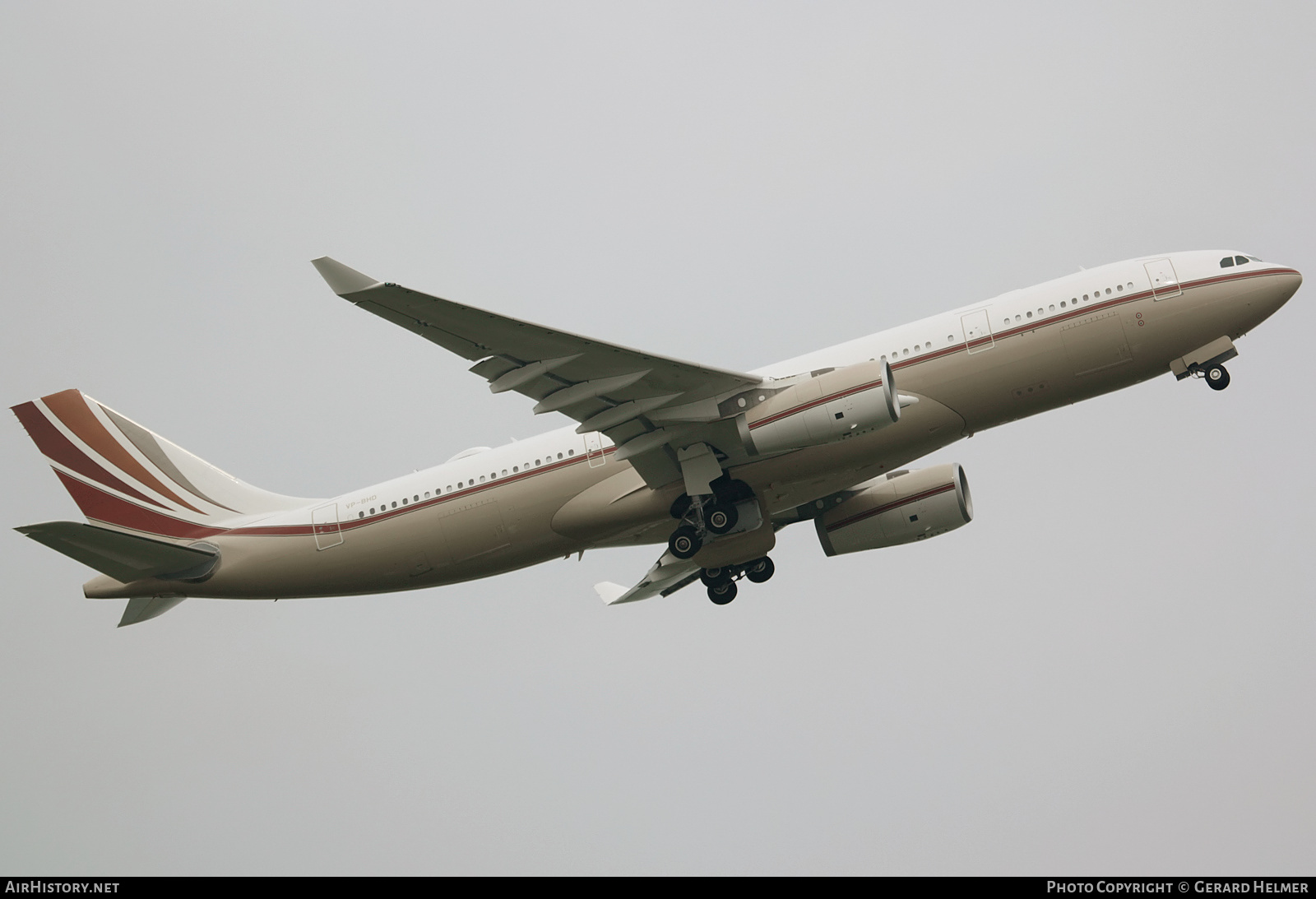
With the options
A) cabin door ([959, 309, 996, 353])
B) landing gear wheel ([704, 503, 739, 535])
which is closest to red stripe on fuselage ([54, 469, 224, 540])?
landing gear wheel ([704, 503, 739, 535])

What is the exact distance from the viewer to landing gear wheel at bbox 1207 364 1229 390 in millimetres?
29266

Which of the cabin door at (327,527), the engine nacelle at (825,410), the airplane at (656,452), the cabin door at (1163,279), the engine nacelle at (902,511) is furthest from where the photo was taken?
the engine nacelle at (902,511)

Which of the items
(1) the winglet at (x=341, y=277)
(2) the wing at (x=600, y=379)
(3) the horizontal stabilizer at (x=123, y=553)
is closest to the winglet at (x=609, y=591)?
(2) the wing at (x=600, y=379)

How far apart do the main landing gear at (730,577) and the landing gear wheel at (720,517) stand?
4.19 m

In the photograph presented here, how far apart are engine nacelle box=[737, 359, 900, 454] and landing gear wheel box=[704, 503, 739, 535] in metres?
2.30

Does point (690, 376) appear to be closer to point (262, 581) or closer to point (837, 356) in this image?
point (837, 356)

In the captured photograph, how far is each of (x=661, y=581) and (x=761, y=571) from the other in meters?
3.09

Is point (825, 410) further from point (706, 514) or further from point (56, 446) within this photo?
point (56, 446)

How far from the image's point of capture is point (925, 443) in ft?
96.7

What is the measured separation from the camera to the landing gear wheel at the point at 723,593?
35.1 meters

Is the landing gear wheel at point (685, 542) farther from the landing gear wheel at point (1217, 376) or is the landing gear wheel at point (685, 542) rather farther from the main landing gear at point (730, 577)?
the landing gear wheel at point (1217, 376)

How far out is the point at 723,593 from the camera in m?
35.2

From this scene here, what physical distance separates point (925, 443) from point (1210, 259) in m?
8.07

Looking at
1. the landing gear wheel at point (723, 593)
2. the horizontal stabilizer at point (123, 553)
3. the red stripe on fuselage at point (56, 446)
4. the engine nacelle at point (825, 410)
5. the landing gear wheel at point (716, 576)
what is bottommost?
the landing gear wheel at point (723, 593)
